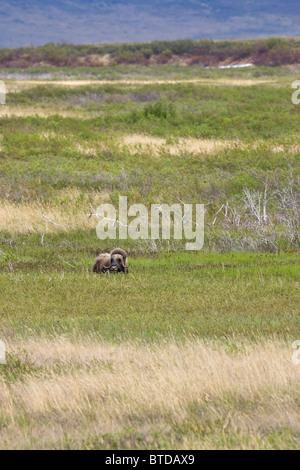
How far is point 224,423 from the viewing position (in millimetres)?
5555

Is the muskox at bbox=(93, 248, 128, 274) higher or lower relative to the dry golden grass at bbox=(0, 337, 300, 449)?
lower

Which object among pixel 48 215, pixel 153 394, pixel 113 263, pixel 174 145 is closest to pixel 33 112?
pixel 174 145

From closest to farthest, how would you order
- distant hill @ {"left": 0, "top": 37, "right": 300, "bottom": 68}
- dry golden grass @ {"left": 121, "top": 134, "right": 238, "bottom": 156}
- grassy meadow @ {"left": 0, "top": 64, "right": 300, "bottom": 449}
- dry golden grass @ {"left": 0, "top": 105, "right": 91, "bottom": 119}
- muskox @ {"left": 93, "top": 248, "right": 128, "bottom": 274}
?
grassy meadow @ {"left": 0, "top": 64, "right": 300, "bottom": 449}
muskox @ {"left": 93, "top": 248, "right": 128, "bottom": 274}
dry golden grass @ {"left": 121, "top": 134, "right": 238, "bottom": 156}
dry golden grass @ {"left": 0, "top": 105, "right": 91, "bottom": 119}
distant hill @ {"left": 0, "top": 37, "right": 300, "bottom": 68}

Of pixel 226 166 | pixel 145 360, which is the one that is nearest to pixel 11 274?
pixel 145 360

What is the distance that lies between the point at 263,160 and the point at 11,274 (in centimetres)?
1263

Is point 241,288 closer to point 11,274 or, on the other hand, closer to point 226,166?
point 11,274

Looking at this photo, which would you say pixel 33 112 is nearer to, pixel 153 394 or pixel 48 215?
pixel 48 215

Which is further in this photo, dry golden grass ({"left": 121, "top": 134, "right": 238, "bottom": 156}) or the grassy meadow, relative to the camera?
dry golden grass ({"left": 121, "top": 134, "right": 238, "bottom": 156})

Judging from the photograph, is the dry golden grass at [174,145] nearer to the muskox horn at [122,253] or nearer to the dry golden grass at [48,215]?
the dry golden grass at [48,215]

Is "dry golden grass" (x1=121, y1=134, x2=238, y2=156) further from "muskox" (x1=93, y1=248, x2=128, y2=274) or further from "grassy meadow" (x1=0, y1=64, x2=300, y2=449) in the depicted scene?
"muskox" (x1=93, y1=248, x2=128, y2=274)

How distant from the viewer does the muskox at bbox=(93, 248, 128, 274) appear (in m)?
12.2

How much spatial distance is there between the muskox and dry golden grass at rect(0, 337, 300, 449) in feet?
14.6

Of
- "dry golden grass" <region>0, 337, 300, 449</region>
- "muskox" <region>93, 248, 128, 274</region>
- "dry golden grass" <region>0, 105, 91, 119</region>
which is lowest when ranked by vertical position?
"dry golden grass" <region>0, 105, 91, 119</region>

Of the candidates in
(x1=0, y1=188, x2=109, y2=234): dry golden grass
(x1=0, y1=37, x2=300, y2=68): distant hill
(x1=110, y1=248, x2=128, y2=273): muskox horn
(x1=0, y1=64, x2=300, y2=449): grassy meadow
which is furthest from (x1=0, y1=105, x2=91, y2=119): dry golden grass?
(x1=0, y1=37, x2=300, y2=68): distant hill
